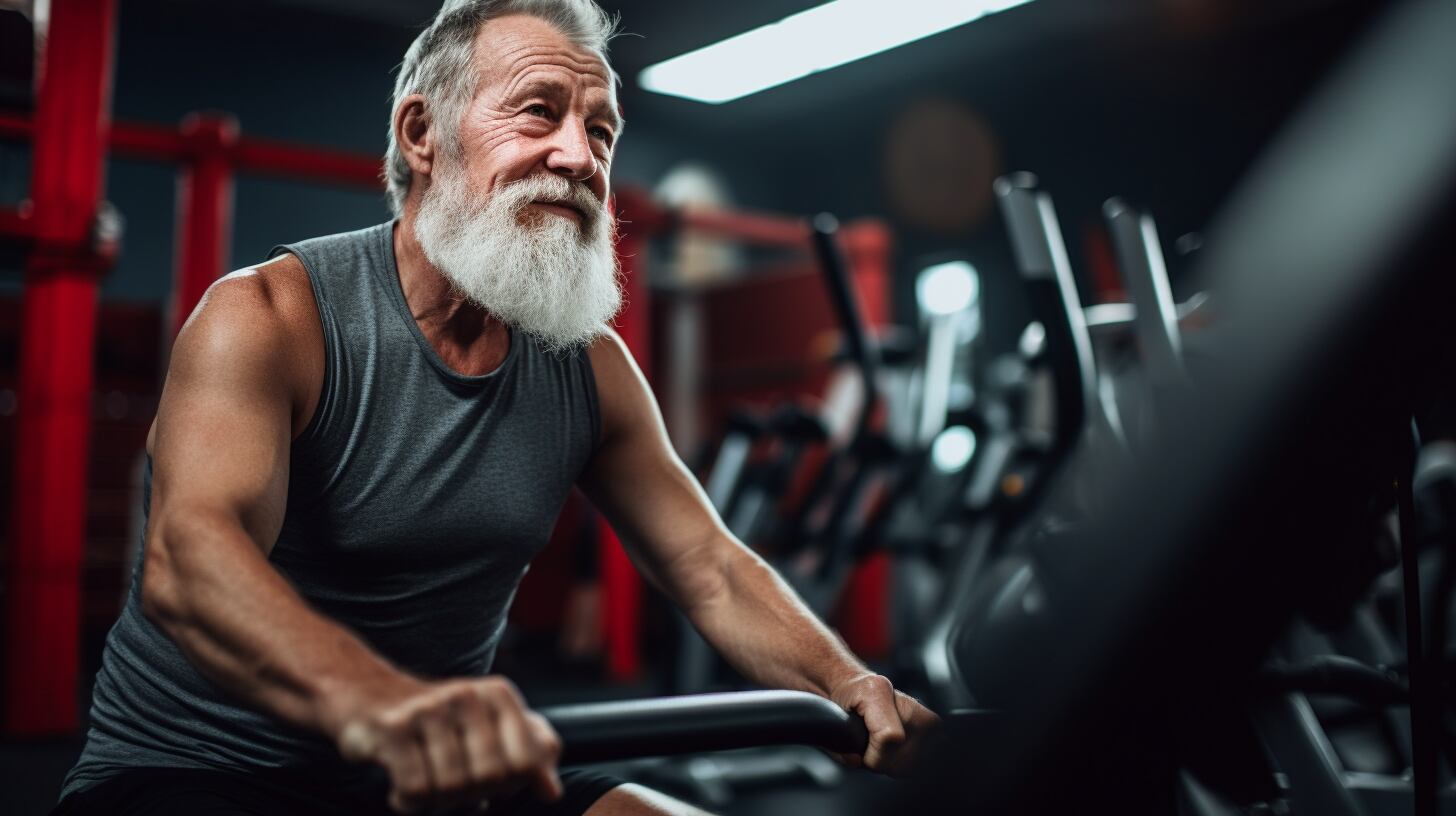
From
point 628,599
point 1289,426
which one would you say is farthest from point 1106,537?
point 628,599

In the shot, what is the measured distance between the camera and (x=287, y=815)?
3.63ft

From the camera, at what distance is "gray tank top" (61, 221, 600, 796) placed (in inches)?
44.8

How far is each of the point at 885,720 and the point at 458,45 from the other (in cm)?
91

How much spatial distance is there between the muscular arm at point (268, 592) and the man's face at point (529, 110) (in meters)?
0.26

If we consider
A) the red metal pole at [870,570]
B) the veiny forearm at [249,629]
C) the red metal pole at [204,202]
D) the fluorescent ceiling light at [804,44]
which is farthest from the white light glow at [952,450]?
the veiny forearm at [249,629]

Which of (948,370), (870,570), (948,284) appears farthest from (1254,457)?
(948,284)

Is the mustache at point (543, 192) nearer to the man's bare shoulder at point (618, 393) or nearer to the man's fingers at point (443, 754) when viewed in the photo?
the man's bare shoulder at point (618, 393)

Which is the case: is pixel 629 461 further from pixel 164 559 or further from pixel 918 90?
pixel 918 90

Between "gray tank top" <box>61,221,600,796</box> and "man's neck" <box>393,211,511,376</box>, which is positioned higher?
"man's neck" <box>393,211,511,376</box>

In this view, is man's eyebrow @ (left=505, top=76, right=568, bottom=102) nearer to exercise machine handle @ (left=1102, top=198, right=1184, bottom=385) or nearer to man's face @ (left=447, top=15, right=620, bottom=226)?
man's face @ (left=447, top=15, right=620, bottom=226)

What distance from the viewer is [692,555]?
53.2 inches

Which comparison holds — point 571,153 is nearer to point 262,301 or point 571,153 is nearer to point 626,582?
point 262,301

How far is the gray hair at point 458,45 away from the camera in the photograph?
4.45 ft

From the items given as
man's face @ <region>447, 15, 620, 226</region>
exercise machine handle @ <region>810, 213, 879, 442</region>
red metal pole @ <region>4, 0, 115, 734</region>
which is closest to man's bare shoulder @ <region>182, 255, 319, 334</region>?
man's face @ <region>447, 15, 620, 226</region>
